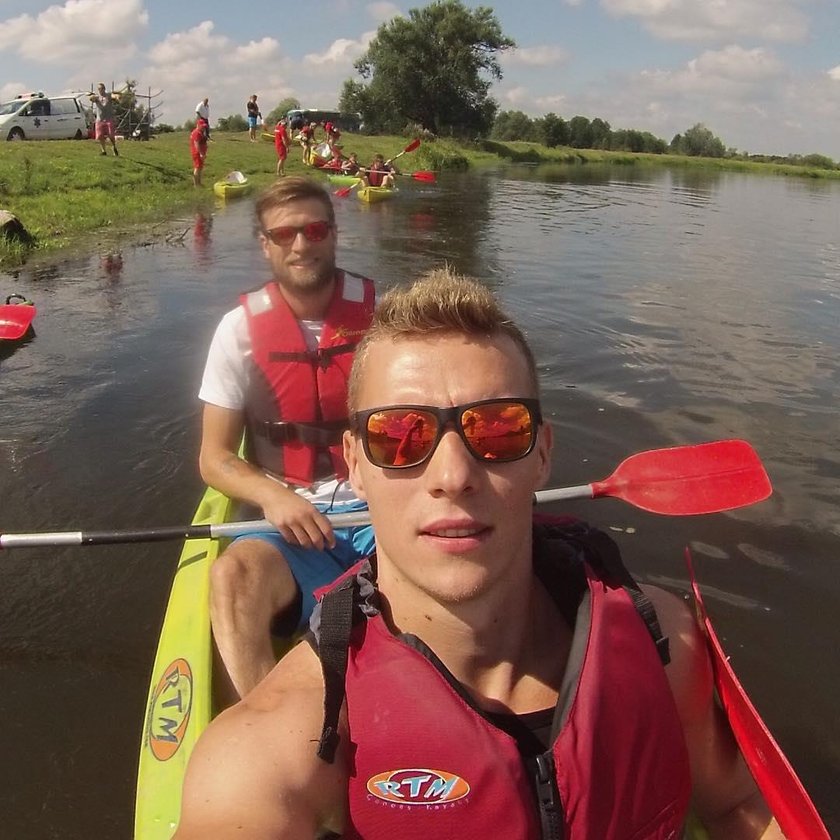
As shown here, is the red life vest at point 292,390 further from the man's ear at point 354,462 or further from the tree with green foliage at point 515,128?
the tree with green foliage at point 515,128

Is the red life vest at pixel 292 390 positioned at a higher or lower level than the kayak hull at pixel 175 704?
higher

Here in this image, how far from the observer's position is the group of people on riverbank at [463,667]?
4.41 ft

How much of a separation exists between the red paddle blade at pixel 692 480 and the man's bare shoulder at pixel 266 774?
2178 millimetres

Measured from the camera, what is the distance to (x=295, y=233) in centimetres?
324

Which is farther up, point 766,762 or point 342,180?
point 342,180

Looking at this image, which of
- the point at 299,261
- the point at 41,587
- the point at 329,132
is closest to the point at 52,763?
the point at 41,587

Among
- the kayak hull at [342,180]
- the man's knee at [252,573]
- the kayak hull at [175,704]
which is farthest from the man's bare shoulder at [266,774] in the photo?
the kayak hull at [342,180]

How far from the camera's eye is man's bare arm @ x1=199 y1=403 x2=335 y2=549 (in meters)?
2.59

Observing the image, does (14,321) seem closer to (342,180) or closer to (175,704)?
(175,704)

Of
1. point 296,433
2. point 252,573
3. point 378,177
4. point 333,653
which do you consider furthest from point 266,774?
point 378,177

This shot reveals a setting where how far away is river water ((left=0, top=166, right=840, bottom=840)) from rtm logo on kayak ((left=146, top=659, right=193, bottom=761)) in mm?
546

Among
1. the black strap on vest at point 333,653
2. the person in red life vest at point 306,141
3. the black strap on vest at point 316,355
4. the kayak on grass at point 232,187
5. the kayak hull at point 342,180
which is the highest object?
the person in red life vest at point 306,141

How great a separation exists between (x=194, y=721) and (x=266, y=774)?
39.9 inches

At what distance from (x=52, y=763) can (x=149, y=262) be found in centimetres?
931
